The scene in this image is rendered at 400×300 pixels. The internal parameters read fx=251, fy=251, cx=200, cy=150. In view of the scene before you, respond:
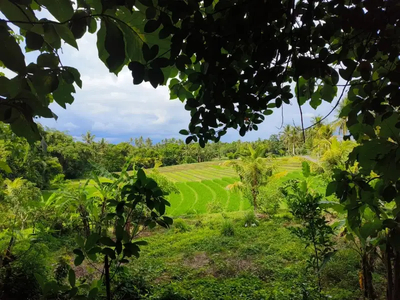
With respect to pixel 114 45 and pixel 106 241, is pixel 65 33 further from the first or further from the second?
pixel 106 241

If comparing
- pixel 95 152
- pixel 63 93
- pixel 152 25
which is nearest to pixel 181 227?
pixel 63 93

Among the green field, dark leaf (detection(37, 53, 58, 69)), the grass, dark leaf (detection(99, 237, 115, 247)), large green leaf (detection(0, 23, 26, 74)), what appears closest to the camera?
large green leaf (detection(0, 23, 26, 74))

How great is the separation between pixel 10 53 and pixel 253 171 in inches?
306

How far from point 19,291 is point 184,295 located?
1.58 metres

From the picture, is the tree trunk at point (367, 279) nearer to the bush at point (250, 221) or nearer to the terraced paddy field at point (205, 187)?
the bush at point (250, 221)

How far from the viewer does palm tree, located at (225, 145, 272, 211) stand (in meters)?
7.75

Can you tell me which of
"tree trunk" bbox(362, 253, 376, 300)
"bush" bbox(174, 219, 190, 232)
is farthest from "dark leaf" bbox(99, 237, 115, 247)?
"bush" bbox(174, 219, 190, 232)

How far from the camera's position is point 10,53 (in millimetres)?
246

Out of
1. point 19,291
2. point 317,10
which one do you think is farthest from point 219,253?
point 317,10

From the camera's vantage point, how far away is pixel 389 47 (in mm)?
443

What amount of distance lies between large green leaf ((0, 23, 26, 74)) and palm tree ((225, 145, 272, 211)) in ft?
25.1

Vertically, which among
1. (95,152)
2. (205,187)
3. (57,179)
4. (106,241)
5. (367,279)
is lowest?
(205,187)

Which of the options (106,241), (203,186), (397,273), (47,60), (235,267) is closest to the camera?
(47,60)

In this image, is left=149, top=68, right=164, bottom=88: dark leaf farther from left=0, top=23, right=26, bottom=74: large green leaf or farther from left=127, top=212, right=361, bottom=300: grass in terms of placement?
left=127, top=212, right=361, bottom=300: grass
